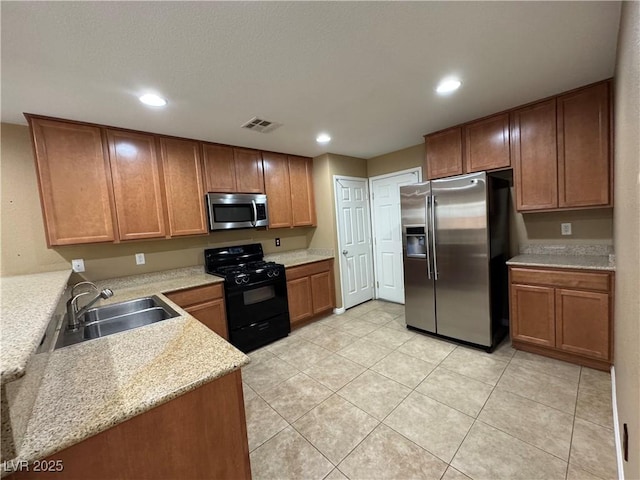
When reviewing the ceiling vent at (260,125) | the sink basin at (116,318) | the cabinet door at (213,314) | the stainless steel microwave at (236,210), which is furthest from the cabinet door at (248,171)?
the sink basin at (116,318)

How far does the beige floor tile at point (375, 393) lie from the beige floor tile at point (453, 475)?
0.50m

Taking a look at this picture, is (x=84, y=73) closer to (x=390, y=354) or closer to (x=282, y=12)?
(x=282, y=12)

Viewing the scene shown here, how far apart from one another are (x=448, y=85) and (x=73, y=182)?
123 inches

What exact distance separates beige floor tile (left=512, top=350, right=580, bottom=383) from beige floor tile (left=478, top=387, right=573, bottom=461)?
50 centimetres

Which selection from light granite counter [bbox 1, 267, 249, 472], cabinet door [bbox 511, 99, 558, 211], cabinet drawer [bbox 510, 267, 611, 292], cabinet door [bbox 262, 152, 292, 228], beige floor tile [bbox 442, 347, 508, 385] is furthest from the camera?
cabinet door [bbox 262, 152, 292, 228]

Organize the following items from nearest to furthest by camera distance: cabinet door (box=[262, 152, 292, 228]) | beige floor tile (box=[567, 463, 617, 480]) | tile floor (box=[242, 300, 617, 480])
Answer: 1. beige floor tile (box=[567, 463, 617, 480])
2. tile floor (box=[242, 300, 617, 480])
3. cabinet door (box=[262, 152, 292, 228])

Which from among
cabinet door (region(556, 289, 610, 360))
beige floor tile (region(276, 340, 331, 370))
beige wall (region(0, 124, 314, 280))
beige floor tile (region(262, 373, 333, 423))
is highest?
beige wall (region(0, 124, 314, 280))

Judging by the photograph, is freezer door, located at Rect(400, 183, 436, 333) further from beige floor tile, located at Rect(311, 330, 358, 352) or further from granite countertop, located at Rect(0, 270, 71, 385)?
granite countertop, located at Rect(0, 270, 71, 385)

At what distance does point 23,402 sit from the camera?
750 millimetres

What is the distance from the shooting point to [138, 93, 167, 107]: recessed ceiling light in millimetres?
1930

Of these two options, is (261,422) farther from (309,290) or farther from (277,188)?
(277,188)

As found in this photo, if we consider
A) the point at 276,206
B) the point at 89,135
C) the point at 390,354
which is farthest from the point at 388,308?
the point at 89,135

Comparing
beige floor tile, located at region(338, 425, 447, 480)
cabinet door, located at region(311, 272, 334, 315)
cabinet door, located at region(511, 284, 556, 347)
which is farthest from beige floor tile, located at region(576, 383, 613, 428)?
cabinet door, located at region(311, 272, 334, 315)

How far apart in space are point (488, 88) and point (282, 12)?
1.73 meters
